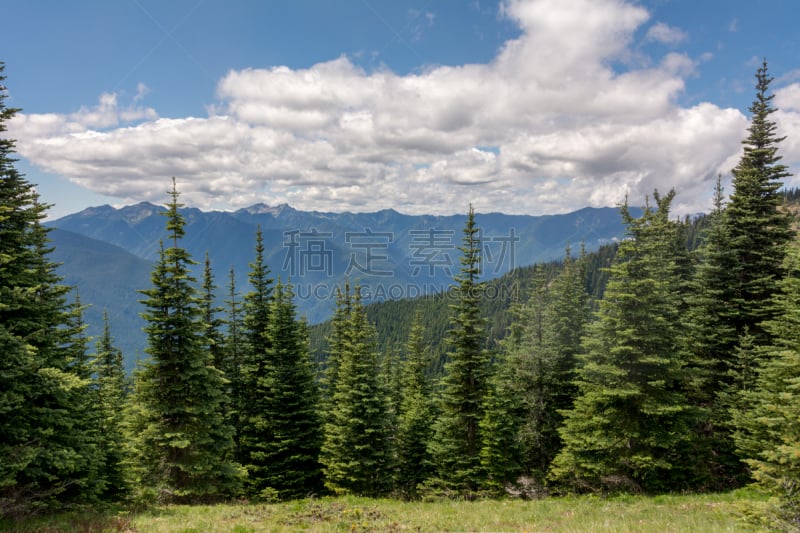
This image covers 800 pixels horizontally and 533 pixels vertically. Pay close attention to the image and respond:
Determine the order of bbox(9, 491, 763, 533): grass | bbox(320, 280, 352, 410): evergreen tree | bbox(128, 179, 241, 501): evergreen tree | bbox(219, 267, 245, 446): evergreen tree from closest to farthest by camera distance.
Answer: bbox(9, 491, 763, 533): grass < bbox(128, 179, 241, 501): evergreen tree < bbox(219, 267, 245, 446): evergreen tree < bbox(320, 280, 352, 410): evergreen tree

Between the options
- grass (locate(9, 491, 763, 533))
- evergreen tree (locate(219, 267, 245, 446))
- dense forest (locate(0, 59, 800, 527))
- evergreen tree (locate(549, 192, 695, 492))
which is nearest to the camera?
grass (locate(9, 491, 763, 533))

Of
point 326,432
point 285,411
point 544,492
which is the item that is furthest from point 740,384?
point 285,411

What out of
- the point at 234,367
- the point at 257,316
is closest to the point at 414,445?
the point at 234,367

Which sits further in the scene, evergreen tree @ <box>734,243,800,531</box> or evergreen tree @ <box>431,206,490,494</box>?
evergreen tree @ <box>431,206,490,494</box>

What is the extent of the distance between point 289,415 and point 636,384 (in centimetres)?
2171

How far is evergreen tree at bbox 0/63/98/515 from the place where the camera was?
11859 mm

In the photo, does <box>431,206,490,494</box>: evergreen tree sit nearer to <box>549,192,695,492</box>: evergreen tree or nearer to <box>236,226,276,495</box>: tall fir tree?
<box>549,192,695,492</box>: evergreen tree

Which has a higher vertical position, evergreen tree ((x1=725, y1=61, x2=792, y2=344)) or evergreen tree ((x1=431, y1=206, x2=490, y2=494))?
evergreen tree ((x1=725, y1=61, x2=792, y2=344))

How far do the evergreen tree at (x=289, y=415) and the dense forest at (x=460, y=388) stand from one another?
0.49 feet

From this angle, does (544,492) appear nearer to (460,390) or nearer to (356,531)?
(460,390)

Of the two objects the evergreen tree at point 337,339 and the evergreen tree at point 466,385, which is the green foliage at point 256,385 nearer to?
the evergreen tree at point 337,339

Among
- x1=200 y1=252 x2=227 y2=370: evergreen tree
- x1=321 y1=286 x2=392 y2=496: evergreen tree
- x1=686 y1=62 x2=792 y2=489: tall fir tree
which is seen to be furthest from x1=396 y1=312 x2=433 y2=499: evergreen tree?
x1=686 y1=62 x2=792 y2=489: tall fir tree

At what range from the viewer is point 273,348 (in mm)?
29375

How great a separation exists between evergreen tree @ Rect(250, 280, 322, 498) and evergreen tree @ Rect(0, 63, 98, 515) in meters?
13.2
